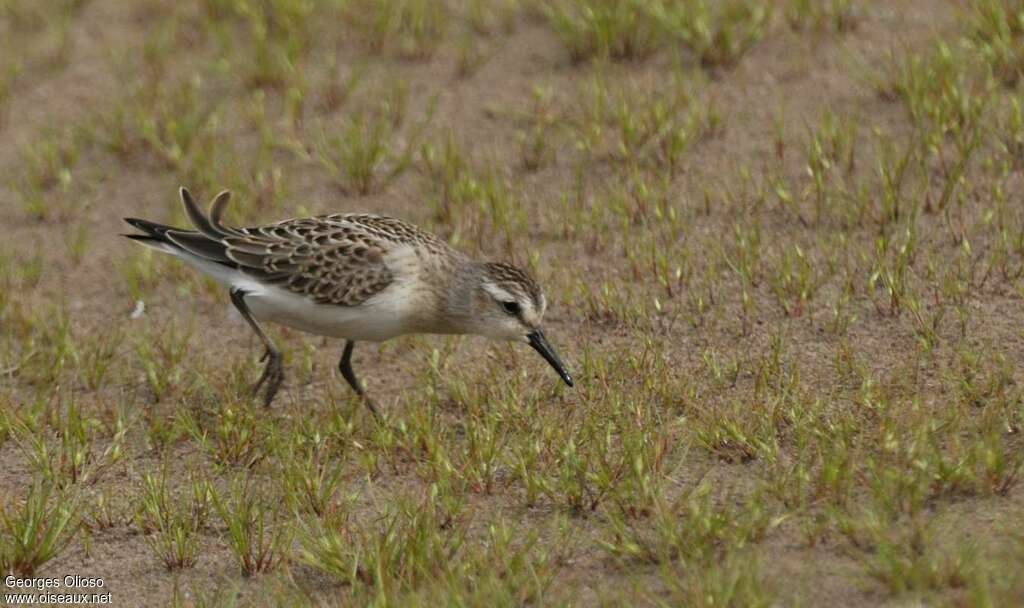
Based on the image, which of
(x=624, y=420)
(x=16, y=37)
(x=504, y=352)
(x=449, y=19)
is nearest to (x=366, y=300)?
(x=504, y=352)

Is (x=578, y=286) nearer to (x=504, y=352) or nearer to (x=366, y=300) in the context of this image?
(x=504, y=352)

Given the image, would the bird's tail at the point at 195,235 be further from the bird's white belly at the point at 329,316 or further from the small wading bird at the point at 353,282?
the bird's white belly at the point at 329,316

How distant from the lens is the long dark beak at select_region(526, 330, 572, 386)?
810 cm

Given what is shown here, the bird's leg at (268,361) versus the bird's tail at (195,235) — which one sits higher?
the bird's tail at (195,235)

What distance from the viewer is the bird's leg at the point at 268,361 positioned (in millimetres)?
8484

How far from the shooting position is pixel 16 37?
12.5 meters

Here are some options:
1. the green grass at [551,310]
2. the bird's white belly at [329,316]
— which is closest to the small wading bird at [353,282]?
the bird's white belly at [329,316]

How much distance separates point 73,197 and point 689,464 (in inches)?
205

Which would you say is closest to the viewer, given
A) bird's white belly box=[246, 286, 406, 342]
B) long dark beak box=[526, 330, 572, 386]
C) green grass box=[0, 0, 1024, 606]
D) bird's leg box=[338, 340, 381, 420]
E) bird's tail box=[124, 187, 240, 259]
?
green grass box=[0, 0, 1024, 606]

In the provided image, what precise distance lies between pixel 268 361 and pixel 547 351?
1567 mm

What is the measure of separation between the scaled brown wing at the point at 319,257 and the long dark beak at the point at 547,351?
2.62ft

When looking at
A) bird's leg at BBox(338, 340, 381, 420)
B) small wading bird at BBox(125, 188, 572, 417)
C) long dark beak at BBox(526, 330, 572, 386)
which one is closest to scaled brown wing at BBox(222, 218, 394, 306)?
small wading bird at BBox(125, 188, 572, 417)

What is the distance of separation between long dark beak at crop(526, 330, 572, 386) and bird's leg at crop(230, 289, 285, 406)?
134 cm

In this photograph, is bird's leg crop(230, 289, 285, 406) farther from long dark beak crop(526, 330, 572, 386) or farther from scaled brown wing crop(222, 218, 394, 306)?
long dark beak crop(526, 330, 572, 386)
